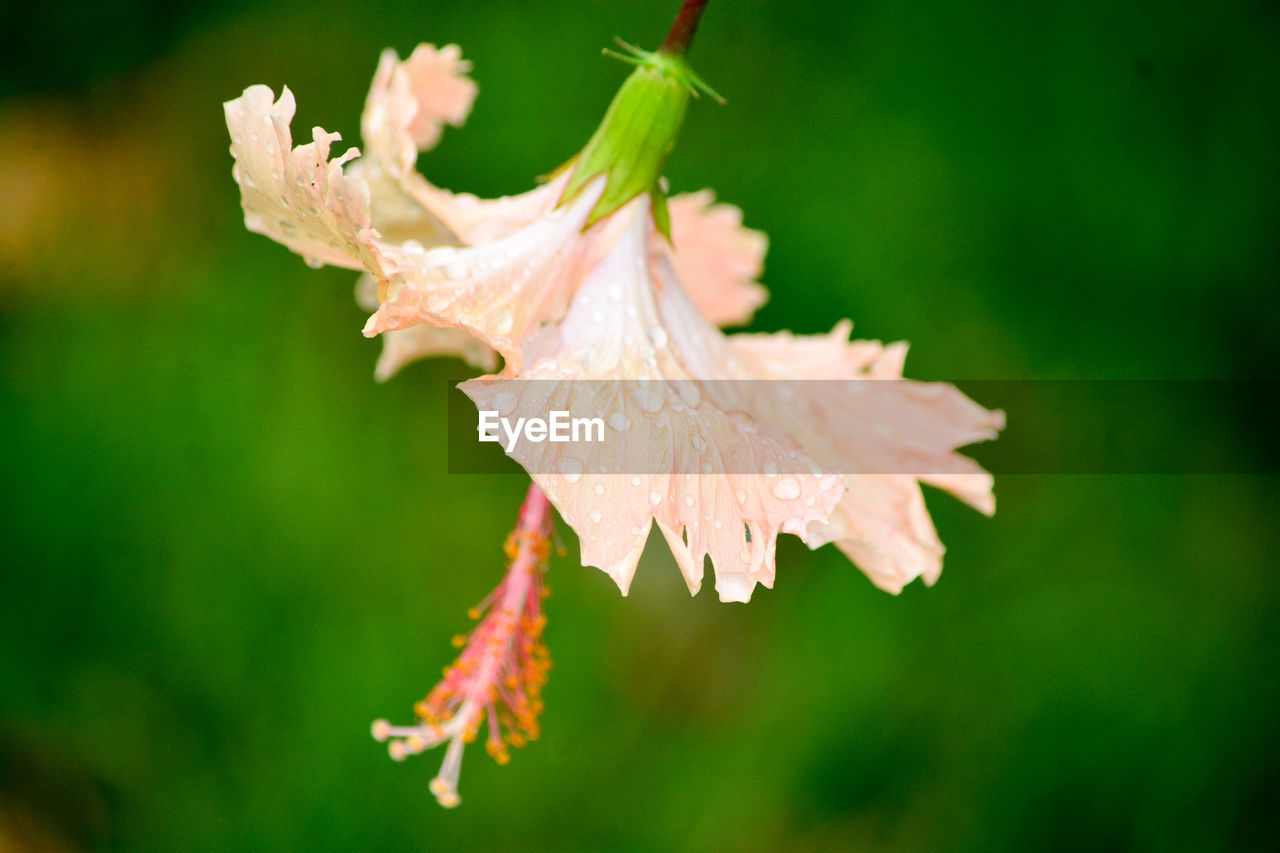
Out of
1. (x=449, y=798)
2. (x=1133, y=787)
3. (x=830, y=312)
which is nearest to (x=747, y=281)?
(x=830, y=312)

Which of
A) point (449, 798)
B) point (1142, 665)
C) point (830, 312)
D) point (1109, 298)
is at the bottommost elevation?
point (449, 798)

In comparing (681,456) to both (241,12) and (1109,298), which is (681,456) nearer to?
(1109,298)

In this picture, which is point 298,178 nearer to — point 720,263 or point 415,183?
point 415,183

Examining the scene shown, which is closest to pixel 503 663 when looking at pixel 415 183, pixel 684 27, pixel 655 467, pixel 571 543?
pixel 655 467

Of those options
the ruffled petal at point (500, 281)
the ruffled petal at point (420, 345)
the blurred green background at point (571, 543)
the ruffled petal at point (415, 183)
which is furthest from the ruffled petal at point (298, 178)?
the blurred green background at point (571, 543)

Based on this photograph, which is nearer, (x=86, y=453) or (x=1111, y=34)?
(x=1111, y=34)

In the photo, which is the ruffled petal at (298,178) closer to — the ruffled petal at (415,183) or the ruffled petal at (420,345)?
the ruffled petal at (415,183)
